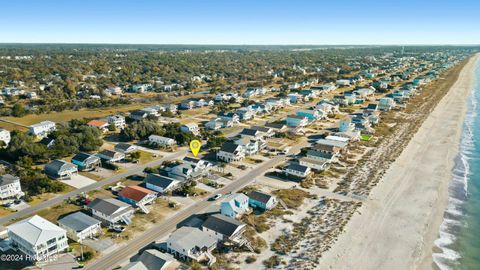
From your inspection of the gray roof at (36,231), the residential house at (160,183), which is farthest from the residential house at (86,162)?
the gray roof at (36,231)

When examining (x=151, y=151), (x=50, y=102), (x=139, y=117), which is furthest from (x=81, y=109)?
(x=151, y=151)

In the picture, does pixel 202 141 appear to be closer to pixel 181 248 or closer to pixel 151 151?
pixel 151 151

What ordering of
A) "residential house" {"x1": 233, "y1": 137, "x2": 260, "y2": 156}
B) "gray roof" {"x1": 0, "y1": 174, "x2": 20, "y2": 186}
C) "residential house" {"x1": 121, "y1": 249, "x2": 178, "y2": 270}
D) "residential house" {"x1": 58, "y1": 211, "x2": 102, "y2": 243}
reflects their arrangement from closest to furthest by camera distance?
"residential house" {"x1": 121, "y1": 249, "x2": 178, "y2": 270} < "residential house" {"x1": 58, "y1": 211, "x2": 102, "y2": 243} < "gray roof" {"x1": 0, "y1": 174, "x2": 20, "y2": 186} < "residential house" {"x1": 233, "y1": 137, "x2": 260, "y2": 156}

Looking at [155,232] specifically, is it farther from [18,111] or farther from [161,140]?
[18,111]

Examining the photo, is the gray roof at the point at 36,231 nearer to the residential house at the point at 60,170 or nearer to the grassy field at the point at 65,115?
the residential house at the point at 60,170

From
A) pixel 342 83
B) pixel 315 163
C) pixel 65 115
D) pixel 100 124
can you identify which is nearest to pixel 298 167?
pixel 315 163

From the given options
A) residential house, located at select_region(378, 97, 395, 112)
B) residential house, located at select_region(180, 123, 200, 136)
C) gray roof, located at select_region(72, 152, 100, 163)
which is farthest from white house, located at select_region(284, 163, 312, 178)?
residential house, located at select_region(378, 97, 395, 112)

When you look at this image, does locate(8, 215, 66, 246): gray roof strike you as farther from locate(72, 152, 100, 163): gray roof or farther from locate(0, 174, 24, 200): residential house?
locate(72, 152, 100, 163): gray roof
